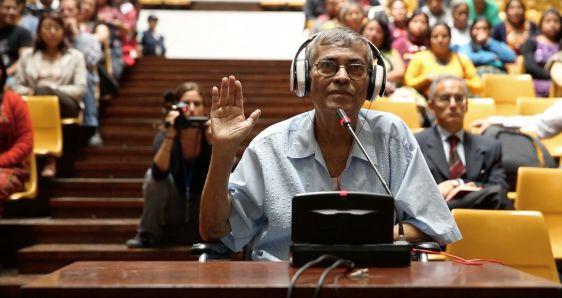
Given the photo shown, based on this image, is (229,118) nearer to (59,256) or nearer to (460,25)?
(59,256)

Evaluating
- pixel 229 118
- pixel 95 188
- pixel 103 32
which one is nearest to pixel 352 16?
pixel 103 32

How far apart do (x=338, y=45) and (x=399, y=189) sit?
354mm

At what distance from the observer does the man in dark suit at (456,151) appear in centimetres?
331

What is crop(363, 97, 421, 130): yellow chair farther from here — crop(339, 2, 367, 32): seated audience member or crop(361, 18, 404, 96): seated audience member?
crop(339, 2, 367, 32): seated audience member

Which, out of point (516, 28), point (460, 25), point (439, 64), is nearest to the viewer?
point (439, 64)

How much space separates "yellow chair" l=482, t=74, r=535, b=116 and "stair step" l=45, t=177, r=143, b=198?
2261 mm

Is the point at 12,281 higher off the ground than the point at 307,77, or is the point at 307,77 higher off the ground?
the point at 307,77

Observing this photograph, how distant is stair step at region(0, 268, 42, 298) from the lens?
11.4ft

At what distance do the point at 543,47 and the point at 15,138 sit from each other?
3.63 metres

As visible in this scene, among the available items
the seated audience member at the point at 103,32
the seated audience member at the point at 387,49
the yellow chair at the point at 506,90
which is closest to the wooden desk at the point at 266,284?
→ the seated audience member at the point at 387,49

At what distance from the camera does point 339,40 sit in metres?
1.88

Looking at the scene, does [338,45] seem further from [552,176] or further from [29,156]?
[29,156]

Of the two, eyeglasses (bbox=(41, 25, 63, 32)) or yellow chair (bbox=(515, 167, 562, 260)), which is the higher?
eyeglasses (bbox=(41, 25, 63, 32))

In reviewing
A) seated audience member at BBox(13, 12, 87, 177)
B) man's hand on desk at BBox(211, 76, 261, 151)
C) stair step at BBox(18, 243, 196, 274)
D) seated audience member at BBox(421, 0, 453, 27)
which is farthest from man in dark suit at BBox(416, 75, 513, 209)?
seated audience member at BBox(421, 0, 453, 27)
